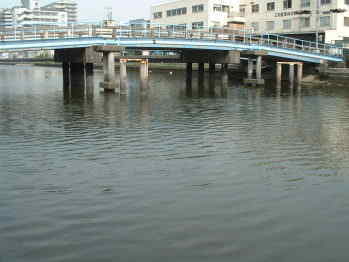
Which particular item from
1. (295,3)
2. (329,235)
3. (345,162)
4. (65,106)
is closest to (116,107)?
(65,106)

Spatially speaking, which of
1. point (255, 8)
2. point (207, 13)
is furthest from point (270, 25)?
point (207, 13)

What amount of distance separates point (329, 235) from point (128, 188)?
5699 mm

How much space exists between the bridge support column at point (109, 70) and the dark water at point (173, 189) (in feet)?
48.7

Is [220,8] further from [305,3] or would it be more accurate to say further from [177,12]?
[305,3]

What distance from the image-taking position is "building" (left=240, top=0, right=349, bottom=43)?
74250 mm

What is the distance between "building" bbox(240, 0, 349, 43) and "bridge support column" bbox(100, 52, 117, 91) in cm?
4230

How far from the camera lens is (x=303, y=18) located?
7856 centimetres

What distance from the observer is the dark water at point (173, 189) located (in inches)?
398

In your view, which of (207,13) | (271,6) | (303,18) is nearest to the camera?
(303,18)

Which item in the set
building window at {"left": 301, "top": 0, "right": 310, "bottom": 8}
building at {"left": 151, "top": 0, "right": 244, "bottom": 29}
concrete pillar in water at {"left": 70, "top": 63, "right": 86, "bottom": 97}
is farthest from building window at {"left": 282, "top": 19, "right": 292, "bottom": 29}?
concrete pillar in water at {"left": 70, "top": 63, "right": 86, "bottom": 97}

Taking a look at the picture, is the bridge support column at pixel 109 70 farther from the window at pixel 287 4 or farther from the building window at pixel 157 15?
the building window at pixel 157 15

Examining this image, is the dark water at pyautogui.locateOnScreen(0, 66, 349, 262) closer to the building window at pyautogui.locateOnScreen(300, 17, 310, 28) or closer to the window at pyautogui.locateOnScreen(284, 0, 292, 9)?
the building window at pyautogui.locateOnScreen(300, 17, 310, 28)

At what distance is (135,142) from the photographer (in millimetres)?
20531

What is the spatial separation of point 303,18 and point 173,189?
7059 centimetres
